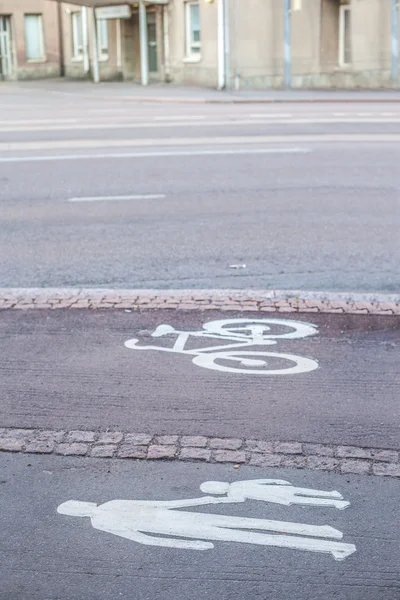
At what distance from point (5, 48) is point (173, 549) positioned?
48763mm

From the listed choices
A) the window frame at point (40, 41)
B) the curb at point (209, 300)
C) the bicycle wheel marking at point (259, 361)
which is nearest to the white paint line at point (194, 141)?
the curb at point (209, 300)

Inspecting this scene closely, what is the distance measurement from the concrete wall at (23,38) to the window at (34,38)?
0.74 feet

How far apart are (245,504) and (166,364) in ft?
6.18

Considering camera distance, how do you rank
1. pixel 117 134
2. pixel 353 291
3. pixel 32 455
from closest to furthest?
1. pixel 32 455
2. pixel 353 291
3. pixel 117 134

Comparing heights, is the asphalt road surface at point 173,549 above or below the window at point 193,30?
below

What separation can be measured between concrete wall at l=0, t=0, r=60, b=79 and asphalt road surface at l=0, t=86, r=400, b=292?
99.8ft

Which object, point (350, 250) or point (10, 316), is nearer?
point (10, 316)

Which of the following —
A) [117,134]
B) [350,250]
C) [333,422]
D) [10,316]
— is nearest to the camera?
[333,422]

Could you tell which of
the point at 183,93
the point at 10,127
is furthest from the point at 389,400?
the point at 183,93

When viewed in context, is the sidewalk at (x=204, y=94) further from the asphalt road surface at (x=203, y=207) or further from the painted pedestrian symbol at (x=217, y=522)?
the painted pedestrian symbol at (x=217, y=522)

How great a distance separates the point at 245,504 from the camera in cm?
425

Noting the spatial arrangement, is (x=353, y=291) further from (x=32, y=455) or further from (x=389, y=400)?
(x=32, y=455)

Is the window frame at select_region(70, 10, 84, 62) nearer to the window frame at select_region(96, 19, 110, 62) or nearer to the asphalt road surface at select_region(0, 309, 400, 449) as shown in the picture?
the window frame at select_region(96, 19, 110, 62)

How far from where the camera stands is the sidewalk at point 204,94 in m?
30.9
